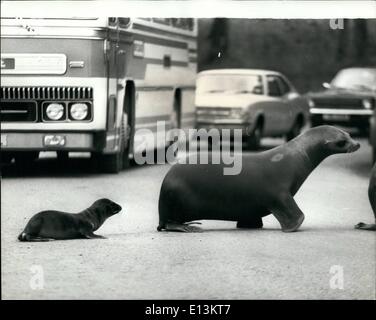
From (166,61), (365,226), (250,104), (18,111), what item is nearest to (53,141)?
(18,111)

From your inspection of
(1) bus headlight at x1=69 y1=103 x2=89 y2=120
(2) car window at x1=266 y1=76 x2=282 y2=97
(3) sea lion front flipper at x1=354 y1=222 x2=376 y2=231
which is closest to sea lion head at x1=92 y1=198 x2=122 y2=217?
(3) sea lion front flipper at x1=354 y1=222 x2=376 y2=231

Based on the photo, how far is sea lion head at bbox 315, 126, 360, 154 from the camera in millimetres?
10219

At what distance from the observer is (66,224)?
938 cm

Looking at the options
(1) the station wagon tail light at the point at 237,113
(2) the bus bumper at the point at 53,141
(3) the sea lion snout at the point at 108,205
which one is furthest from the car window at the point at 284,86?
(3) the sea lion snout at the point at 108,205

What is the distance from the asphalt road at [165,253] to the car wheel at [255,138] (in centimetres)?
224

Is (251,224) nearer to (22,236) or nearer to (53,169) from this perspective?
(22,236)

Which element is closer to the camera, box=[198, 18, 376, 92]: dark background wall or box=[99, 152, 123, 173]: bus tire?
box=[198, 18, 376, 92]: dark background wall

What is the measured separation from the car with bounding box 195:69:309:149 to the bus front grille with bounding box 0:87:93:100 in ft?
4.24

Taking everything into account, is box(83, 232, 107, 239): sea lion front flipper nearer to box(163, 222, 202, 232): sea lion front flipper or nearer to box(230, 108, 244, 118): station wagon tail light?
box(163, 222, 202, 232): sea lion front flipper

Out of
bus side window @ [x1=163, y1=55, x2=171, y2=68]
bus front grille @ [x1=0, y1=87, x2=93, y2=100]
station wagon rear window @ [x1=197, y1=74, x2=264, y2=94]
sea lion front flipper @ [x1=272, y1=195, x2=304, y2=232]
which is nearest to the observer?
sea lion front flipper @ [x1=272, y1=195, x2=304, y2=232]

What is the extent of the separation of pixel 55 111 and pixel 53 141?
1.32ft

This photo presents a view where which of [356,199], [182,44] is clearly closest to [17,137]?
[182,44]

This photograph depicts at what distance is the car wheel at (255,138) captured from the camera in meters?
14.6
